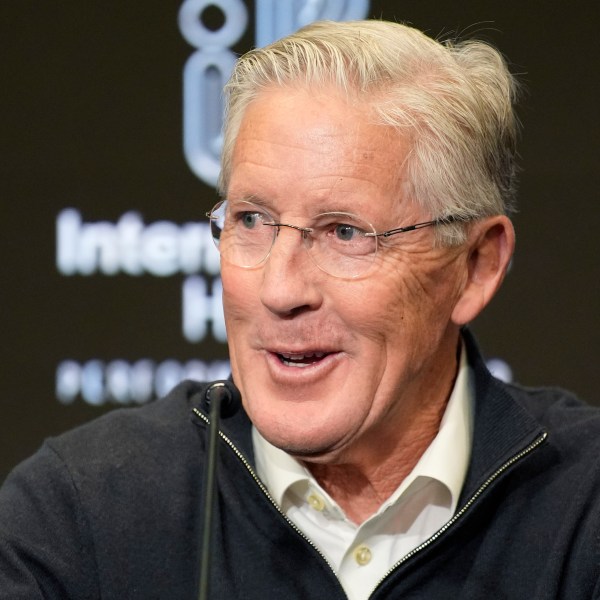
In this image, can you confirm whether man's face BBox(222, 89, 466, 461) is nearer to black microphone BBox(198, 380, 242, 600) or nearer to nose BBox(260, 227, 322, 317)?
nose BBox(260, 227, 322, 317)

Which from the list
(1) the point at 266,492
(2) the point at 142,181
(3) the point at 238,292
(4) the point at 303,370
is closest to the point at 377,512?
(1) the point at 266,492

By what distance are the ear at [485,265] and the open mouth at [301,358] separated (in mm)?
298

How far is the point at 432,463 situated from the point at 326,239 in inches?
16.8

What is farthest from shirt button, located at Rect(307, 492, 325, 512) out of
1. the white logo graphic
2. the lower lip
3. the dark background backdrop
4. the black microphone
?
the white logo graphic

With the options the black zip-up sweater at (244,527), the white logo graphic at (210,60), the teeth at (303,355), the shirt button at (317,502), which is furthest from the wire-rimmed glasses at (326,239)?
the white logo graphic at (210,60)

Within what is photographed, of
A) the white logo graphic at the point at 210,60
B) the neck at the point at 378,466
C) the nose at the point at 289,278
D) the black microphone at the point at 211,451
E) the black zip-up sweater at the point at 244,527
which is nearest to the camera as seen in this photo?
the black microphone at the point at 211,451

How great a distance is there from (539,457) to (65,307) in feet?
4.94

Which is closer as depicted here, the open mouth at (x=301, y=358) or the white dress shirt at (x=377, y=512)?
the open mouth at (x=301, y=358)

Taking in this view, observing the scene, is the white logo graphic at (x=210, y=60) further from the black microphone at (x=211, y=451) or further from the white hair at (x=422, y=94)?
the black microphone at (x=211, y=451)

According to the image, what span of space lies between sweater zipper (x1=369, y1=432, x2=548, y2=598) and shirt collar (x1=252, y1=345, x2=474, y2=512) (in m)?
0.05

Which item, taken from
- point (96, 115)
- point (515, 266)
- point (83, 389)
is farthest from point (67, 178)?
point (515, 266)

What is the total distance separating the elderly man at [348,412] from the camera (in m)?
1.89

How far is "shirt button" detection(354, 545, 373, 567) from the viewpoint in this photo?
78.2 inches

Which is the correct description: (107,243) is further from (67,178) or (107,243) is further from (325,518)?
(325,518)
